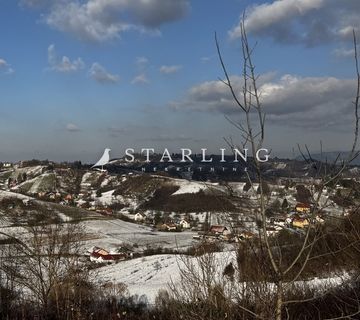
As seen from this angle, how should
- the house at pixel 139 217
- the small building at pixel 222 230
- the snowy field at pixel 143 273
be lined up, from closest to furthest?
the small building at pixel 222 230 → the snowy field at pixel 143 273 → the house at pixel 139 217

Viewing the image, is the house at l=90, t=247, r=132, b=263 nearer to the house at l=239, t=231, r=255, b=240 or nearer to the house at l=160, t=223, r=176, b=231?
the house at l=160, t=223, r=176, b=231

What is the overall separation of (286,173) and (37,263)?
2141cm

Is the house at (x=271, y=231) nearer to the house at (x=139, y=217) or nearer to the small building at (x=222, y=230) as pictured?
the small building at (x=222, y=230)

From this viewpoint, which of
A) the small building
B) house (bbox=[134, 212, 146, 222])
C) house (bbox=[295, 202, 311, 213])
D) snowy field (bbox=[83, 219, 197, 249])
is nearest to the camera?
house (bbox=[295, 202, 311, 213])

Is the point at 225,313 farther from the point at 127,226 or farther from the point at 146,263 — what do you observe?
the point at 127,226

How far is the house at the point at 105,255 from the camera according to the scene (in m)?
56.9

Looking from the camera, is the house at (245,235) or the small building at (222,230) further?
the house at (245,235)

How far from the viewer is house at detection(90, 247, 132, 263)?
2242 inches

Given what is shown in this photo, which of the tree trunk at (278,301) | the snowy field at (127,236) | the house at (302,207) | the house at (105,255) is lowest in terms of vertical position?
the snowy field at (127,236)

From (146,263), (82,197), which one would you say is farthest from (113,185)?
(146,263)

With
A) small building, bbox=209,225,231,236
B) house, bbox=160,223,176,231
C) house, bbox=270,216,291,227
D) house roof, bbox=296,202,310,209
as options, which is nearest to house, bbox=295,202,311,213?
house roof, bbox=296,202,310,209

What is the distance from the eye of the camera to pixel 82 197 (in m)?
154

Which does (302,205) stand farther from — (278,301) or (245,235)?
(278,301)

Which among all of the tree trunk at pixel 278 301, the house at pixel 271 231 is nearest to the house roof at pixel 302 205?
the house at pixel 271 231
